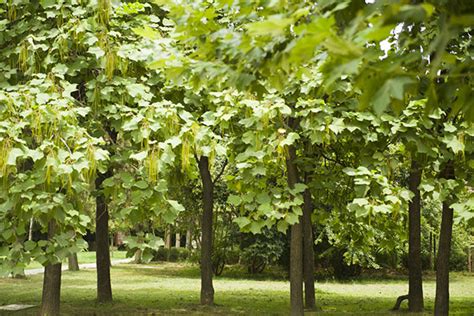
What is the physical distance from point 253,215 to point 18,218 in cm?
341

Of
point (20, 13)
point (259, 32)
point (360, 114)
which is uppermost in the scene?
point (20, 13)

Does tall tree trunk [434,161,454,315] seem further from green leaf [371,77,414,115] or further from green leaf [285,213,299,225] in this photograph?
green leaf [371,77,414,115]

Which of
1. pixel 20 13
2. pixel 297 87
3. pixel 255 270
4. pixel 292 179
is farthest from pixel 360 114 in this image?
pixel 255 270

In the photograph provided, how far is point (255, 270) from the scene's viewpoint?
27.8m

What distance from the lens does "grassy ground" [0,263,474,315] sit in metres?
13.9

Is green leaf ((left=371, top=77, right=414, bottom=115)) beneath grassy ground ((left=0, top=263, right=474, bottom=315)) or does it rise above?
Answer: above

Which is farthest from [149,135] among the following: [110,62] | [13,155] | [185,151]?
[13,155]

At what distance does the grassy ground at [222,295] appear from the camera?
45.7 ft

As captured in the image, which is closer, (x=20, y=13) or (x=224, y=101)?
(x=224, y=101)

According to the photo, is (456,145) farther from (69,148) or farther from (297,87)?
(69,148)

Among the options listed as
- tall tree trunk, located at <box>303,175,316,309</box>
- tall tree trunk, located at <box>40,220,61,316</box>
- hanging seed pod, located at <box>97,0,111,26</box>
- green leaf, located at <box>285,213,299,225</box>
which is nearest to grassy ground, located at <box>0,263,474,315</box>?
tall tree trunk, located at <box>303,175,316,309</box>

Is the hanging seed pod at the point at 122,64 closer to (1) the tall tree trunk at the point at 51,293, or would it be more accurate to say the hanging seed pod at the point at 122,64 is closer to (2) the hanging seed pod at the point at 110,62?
(2) the hanging seed pod at the point at 110,62

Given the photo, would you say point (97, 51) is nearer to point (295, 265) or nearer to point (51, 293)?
point (51, 293)

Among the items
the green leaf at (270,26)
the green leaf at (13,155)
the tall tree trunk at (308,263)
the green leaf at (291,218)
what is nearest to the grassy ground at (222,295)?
the tall tree trunk at (308,263)
